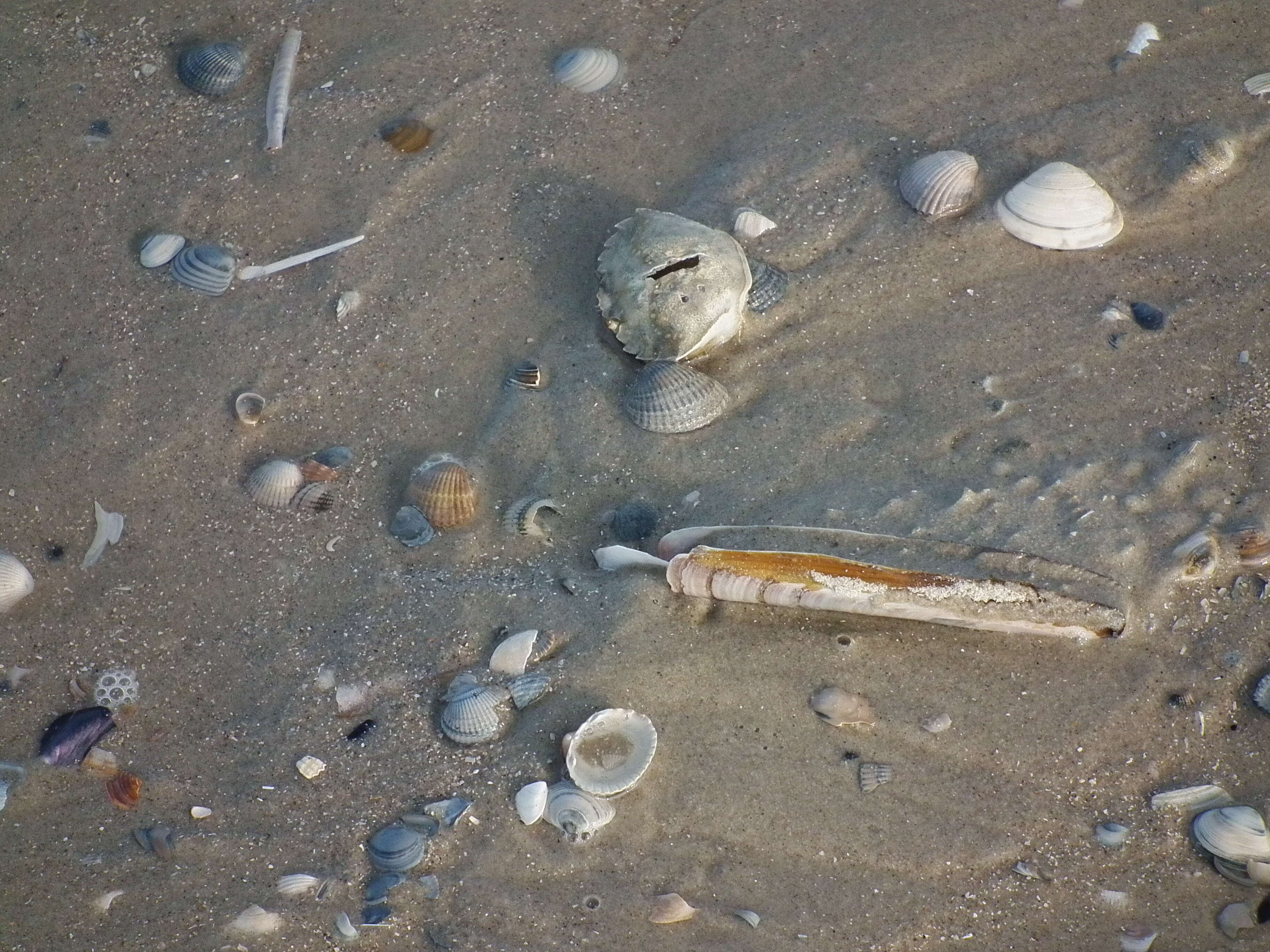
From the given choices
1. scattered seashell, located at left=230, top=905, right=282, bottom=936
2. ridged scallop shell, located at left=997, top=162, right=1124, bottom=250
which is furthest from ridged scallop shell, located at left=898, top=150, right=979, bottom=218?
scattered seashell, located at left=230, top=905, right=282, bottom=936

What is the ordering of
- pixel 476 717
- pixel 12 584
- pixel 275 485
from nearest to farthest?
pixel 476 717 → pixel 12 584 → pixel 275 485

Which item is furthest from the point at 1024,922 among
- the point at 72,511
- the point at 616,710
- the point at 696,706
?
the point at 72,511

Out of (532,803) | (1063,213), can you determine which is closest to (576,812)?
(532,803)

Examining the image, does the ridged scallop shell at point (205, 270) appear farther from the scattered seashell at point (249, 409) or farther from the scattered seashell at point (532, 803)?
the scattered seashell at point (532, 803)

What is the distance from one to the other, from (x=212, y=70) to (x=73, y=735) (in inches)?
114

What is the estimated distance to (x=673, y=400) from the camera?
352 centimetres

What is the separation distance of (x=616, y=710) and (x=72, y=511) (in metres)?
2.15

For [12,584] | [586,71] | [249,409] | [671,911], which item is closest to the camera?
[671,911]

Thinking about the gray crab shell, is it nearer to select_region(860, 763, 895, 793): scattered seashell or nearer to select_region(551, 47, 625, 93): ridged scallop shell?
select_region(551, 47, 625, 93): ridged scallop shell

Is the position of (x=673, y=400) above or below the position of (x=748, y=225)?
below

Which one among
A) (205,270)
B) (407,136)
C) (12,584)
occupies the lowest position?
(12,584)

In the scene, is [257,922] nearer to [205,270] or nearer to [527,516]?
[527,516]

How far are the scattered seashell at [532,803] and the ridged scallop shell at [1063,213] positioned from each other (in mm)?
2776

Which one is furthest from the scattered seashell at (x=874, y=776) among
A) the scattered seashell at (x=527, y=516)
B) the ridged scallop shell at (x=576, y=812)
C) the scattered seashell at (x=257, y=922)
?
the scattered seashell at (x=257, y=922)
